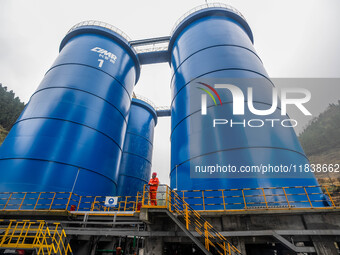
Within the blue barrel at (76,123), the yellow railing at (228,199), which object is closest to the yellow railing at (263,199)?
the yellow railing at (228,199)

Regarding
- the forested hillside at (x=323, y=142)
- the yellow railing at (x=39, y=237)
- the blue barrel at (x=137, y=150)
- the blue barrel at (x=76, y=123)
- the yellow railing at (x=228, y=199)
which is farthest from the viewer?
the forested hillside at (x=323, y=142)

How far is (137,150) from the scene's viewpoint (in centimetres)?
2131

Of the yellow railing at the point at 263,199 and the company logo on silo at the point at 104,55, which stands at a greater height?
the company logo on silo at the point at 104,55

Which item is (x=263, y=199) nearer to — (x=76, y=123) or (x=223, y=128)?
(x=223, y=128)

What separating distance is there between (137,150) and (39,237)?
1509cm

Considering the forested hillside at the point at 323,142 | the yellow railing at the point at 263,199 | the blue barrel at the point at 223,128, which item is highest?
the forested hillside at the point at 323,142

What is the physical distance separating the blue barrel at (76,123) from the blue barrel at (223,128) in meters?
4.80

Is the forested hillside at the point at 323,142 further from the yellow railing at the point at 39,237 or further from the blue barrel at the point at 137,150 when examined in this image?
the yellow railing at the point at 39,237

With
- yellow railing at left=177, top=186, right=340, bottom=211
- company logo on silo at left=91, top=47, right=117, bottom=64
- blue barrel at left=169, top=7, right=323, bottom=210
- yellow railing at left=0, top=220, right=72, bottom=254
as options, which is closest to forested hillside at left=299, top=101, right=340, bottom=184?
blue barrel at left=169, top=7, right=323, bottom=210

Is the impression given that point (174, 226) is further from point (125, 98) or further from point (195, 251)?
point (125, 98)

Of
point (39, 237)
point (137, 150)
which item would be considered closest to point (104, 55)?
point (137, 150)

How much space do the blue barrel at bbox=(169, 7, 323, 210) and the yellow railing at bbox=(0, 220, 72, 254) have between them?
17.3ft

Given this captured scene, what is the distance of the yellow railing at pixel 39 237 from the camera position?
19.7 ft

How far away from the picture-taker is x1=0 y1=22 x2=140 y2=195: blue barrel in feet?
34.0
